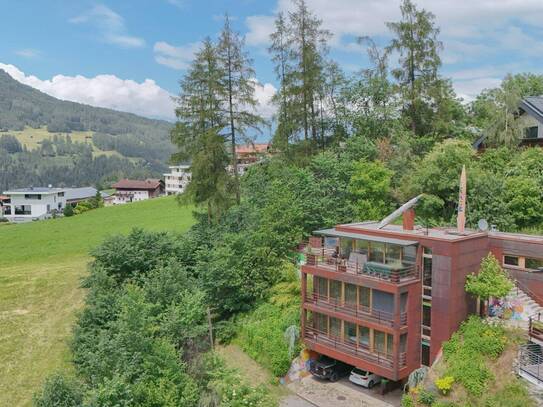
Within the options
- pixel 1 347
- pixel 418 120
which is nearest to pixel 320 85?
pixel 418 120

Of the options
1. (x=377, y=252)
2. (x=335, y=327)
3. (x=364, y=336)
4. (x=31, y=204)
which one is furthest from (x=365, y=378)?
(x=31, y=204)

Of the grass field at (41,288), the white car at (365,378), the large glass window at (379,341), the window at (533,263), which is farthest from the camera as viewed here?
the grass field at (41,288)

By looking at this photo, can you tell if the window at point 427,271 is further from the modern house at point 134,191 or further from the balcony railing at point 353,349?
the modern house at point 134,191

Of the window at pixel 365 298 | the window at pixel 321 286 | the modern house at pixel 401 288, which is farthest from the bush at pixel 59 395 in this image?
the window at pixel 365 298

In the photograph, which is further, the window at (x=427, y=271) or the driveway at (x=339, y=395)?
the window at (x=427, y=271)

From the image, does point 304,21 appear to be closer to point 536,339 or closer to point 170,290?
point 170,290

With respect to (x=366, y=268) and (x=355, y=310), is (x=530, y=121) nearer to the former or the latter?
(x=366, y=268)

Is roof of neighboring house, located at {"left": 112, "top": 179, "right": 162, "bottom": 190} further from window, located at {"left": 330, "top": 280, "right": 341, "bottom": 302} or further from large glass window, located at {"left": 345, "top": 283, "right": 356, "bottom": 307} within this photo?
large glass window, located at {"left": 345, "top": 283, "right": 356, "bottom": 307}
